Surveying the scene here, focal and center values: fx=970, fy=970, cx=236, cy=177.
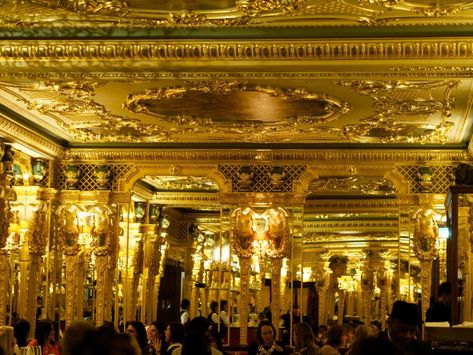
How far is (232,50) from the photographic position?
33.5ft

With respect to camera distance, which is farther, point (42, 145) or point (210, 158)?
point (210, 158)

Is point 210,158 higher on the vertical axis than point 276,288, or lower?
higher

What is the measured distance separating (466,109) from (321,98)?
221 centimetres

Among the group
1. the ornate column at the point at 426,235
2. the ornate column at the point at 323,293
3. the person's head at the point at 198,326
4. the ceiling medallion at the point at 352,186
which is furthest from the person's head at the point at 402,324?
the ornate column at the point at 323,293

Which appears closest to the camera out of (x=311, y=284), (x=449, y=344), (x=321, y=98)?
(x=449, y=344)

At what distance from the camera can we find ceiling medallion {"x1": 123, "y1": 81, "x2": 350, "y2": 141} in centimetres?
1331

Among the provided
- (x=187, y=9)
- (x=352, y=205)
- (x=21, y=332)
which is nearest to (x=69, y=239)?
(x=352, y=205)

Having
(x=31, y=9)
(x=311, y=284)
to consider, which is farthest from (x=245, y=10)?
(x=311, y=284)

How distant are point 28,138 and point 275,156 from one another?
4.62 meters

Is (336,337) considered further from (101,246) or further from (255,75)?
(101,246)

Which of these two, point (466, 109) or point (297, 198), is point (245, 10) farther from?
point (297, 198)

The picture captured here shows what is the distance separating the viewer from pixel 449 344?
19.1ft

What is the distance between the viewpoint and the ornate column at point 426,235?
17.6 metres

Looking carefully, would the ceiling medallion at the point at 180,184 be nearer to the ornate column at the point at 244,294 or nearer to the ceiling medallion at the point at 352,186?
the ceiling medallion at the point at 352,186
